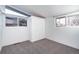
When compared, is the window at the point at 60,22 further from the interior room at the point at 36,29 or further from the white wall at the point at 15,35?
the white wall at the point at 15,35

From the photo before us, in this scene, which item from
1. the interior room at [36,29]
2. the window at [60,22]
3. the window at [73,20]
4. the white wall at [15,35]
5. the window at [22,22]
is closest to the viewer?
the interior room at [36,29]

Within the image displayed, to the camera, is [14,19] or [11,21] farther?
[14,19]

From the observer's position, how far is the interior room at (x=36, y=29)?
279cm

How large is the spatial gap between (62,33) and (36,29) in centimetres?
191

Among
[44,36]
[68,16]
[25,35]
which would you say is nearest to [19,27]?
[25,35]

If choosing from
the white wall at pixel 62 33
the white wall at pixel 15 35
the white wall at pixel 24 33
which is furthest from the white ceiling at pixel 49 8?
the white wall at pixel 15 35

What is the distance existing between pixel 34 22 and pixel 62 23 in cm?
199

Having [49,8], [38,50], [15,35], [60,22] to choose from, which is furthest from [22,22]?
[60,22]

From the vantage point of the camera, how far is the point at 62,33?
3.78m

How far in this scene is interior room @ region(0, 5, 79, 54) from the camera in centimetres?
279

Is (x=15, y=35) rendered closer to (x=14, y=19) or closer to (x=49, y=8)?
(x=14, y=19)

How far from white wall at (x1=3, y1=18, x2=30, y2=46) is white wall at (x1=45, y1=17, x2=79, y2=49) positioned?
1836 mm

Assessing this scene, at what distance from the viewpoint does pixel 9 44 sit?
3389 mm
